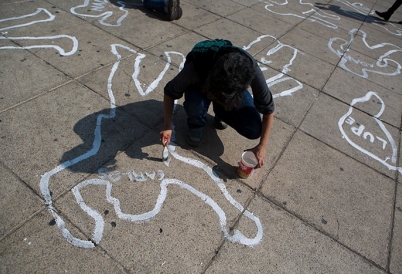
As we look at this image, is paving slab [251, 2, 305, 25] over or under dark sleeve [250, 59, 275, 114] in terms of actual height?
under

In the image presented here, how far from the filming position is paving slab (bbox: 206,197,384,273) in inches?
70.9

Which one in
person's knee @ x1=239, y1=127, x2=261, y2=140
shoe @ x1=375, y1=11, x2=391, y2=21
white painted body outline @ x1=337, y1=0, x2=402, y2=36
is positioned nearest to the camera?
person's knee @ x1=239, y1=127, x2=261, y2=140

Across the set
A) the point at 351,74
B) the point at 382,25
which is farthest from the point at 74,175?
the point at 382,25

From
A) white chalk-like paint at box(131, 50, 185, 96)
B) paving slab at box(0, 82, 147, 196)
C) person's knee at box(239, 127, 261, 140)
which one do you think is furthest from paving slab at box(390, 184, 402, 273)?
white chalk-like paint at box(131, 50, 185, 96)

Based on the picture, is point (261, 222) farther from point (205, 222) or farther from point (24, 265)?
point (24, 265)

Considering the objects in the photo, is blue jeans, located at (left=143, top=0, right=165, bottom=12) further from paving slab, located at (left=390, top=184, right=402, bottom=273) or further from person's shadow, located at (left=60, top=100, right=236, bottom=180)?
paving slab, located at (left=390, top=184, right=402, bottom=273)

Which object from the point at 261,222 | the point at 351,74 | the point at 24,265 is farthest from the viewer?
the point at 351,74

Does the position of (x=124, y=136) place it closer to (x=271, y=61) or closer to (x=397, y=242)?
(x=397, y=242)

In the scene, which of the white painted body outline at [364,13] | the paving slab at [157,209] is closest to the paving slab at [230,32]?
the paving slab at [157,209]

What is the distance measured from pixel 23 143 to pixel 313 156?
8.17 feet

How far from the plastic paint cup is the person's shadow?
0.36 feet

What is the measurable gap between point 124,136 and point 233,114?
96 cm

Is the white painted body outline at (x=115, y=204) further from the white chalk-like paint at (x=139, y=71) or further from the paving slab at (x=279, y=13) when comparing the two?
the paving slab at (x=279, y=13)

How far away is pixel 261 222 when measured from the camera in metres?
2.04
